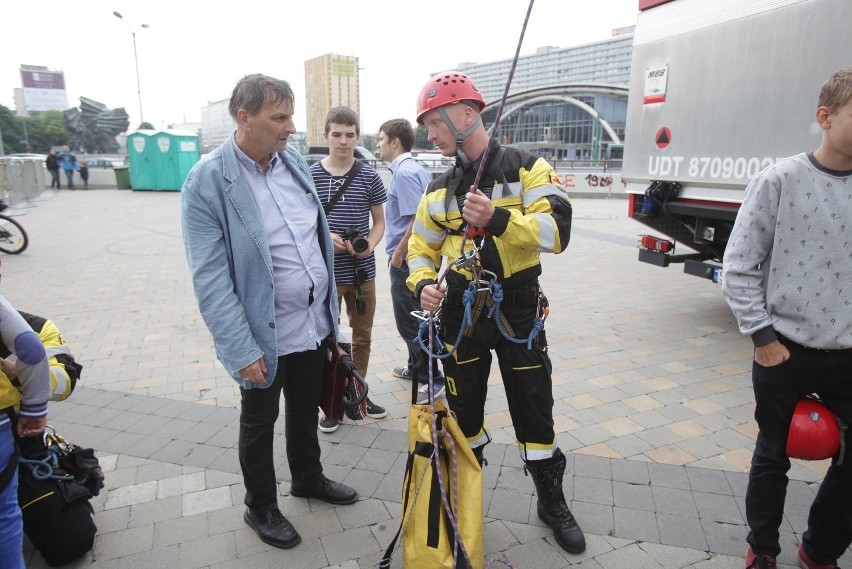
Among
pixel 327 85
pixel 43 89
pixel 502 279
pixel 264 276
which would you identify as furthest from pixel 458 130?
pixel 43 89

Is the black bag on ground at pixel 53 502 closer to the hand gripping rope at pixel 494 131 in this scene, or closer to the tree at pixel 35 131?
the hand gripping rope at pixel 494 131

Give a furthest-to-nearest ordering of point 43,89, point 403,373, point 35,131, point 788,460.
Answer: point 43,89, point 35,131, point 403,373, point 788,460

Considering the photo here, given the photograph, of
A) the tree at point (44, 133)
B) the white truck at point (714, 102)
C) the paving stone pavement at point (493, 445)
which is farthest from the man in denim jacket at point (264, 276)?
the tree at point (44, 133)

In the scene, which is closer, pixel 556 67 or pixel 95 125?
pixel 556 67

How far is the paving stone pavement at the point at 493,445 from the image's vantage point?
257 cm

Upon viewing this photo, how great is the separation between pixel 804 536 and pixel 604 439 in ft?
4.11

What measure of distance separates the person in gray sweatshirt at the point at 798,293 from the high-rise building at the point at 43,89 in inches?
3522

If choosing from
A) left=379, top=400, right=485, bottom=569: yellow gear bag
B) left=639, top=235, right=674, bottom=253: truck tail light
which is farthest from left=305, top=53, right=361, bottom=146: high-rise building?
left=379, top=400, right=485, bottom=569: yellow gear bag

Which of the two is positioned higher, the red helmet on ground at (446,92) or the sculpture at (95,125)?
the sculpture at (95,125)

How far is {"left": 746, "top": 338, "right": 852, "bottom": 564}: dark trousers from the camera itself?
2.09 metres

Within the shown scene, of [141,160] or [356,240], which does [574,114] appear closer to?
[141,160]

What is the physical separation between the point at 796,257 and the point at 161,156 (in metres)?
24.9

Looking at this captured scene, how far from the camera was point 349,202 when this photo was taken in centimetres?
366

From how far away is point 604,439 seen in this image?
354 centimetres
